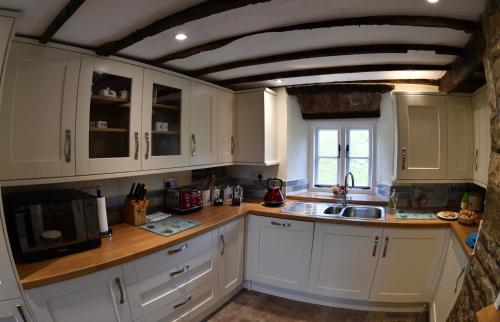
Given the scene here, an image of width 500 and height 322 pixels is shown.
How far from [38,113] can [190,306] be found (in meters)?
1.60

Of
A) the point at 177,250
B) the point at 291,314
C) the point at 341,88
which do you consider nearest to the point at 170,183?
the point at 177,250

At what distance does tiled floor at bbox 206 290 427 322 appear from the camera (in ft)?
7.19

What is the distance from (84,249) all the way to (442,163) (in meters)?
2.91

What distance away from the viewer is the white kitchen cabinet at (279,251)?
237 centimetres

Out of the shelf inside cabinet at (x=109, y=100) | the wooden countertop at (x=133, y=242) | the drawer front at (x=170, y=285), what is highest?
the shelf inside cabinet at (x=109, y=100)

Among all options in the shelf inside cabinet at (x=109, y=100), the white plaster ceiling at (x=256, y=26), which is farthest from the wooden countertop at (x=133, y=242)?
the white plaster ceiling at (x=256, y=26)

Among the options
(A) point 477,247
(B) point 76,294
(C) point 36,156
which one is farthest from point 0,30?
(A) point 477,247

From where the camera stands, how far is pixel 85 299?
1.37 m

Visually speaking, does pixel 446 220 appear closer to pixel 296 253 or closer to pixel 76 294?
pixel 296 253

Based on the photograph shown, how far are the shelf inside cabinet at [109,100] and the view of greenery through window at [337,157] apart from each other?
223cm

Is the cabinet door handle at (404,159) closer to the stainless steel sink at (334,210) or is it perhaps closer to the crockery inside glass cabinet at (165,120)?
the stainless steel sink at (334,210)

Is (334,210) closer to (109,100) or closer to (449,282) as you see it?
(449,282)

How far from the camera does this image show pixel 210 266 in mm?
2131

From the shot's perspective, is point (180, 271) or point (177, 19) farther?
point (180, 271)
